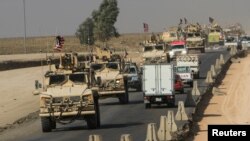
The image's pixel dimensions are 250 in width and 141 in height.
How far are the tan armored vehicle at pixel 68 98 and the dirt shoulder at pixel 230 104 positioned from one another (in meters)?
3.88

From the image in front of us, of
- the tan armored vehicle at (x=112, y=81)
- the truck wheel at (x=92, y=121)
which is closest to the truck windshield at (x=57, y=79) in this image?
the truck wheel at (x=92, y=121)

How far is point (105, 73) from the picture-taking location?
35.5 m

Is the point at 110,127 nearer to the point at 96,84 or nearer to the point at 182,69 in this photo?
the point at 96,84

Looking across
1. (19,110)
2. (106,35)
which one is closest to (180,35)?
(106,35)

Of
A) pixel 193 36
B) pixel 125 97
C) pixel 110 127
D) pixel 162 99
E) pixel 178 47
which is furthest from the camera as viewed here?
pixel 193 36

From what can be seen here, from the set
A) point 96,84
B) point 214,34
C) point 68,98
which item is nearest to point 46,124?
point 68,98


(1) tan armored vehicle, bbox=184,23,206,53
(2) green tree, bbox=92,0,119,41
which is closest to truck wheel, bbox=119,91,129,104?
(1) tan armored vehicle, bbox=184,23,206,53

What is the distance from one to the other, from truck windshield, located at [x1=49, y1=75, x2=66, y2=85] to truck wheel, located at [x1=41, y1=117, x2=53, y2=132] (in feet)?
4.30

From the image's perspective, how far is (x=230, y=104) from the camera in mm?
38000

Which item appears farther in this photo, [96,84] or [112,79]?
[112,79]

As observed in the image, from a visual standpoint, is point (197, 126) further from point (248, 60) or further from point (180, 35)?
point (180, 35)

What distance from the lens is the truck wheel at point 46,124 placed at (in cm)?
2399

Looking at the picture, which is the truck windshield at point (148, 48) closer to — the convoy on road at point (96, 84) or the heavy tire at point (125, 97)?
the convoy on road at point (96, 84)

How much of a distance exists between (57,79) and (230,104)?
1619 cm
